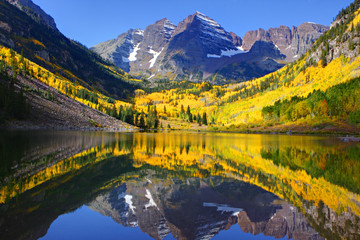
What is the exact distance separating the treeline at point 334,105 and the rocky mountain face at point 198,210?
94319 mm

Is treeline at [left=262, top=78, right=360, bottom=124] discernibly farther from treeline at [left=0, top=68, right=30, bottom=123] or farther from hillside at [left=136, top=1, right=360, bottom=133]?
treeline at [left=0, top=68, right=30, bottom=123]

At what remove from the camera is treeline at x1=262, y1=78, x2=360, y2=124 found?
308ft

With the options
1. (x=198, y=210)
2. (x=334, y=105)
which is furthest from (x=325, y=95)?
(x=198, y=210)

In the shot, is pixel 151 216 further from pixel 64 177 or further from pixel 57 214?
pixel 64 177

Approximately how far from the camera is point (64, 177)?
16.2 m

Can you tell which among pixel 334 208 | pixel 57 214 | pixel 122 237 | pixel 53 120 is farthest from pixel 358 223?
pixel 53 120

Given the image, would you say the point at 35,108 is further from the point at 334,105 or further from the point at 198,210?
the point at 334,105

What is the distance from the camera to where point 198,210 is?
1159cm

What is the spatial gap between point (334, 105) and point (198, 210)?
112489 mm

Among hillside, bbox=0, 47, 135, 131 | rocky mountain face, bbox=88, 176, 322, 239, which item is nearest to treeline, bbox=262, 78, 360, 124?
rocky mountain face, bbox=88, 176, 322, 239

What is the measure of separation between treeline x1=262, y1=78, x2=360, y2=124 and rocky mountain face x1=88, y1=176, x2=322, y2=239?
94.3 meters

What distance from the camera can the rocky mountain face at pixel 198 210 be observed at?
967 cm

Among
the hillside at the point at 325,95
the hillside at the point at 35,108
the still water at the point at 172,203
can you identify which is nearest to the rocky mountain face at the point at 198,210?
the still water at the point at 172,203

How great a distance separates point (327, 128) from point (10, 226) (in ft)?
354
